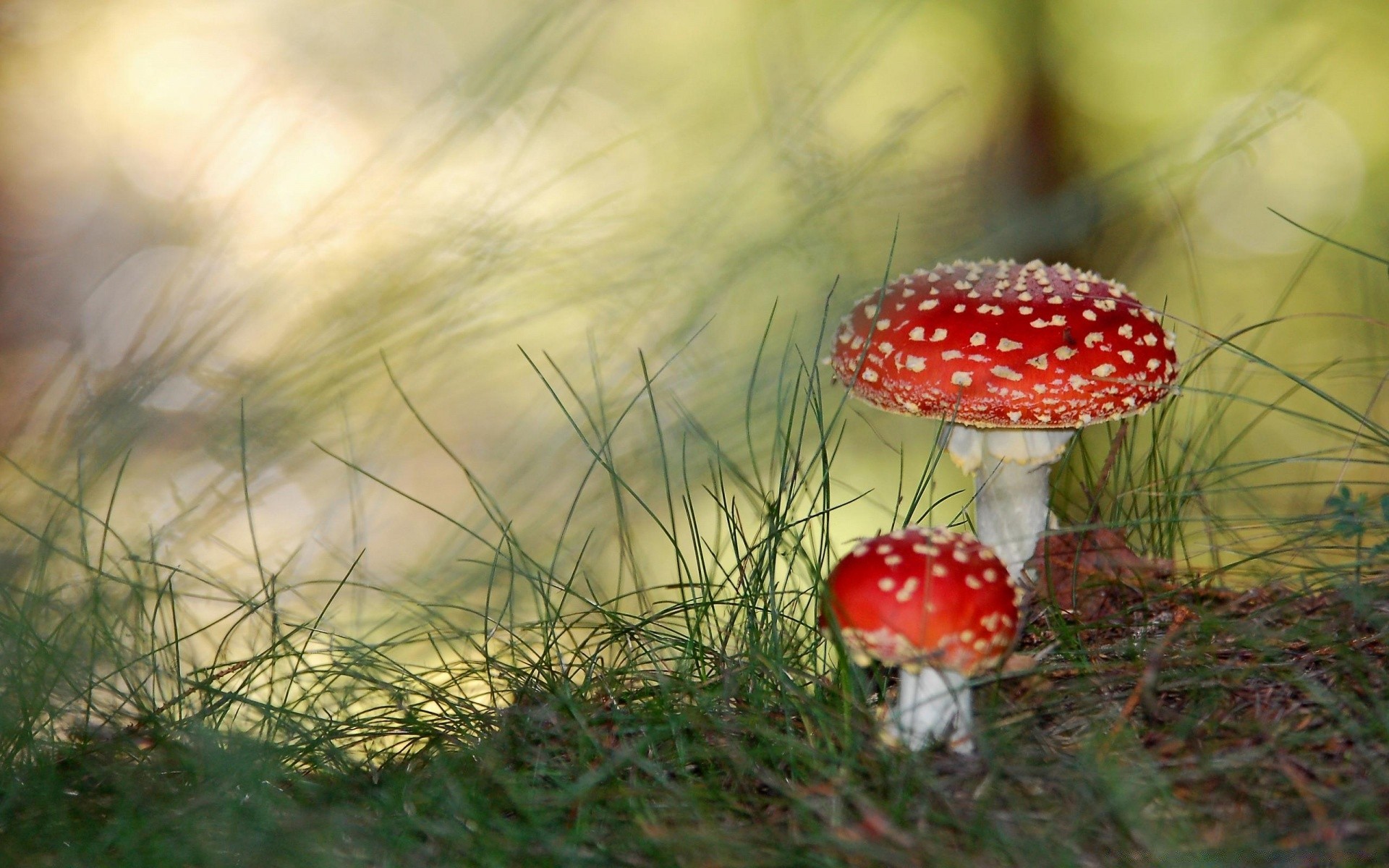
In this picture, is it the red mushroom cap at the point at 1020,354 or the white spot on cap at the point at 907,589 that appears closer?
the white spot on cap at the point at 907,589

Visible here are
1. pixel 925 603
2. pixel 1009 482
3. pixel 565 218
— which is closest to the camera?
pixel 925 603

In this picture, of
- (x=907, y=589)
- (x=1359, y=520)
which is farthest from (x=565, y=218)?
(x=1359, y=520)

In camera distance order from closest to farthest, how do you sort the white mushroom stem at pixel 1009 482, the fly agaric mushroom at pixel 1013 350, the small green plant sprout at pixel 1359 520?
the small green plant sprout at pixel 1359 520 < the fly agaric mushroom at pixel 1013 350 < the white mushroom stem at pixel 1009 482

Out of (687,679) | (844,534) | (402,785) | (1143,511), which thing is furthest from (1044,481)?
(844,534)

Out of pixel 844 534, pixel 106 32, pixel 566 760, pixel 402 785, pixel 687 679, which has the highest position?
pixel 106 32

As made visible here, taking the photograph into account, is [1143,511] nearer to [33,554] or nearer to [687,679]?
[687,679]

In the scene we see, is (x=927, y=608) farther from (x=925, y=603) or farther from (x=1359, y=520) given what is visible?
(x=1359, y=520)

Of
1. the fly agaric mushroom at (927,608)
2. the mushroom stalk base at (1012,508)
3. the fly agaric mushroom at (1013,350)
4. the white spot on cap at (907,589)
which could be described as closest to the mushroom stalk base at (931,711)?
the fly agaric mushroom at (927,608)

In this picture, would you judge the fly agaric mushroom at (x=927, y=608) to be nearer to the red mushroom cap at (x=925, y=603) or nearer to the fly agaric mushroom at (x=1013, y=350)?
the red mushroom cap at (x=925, y=603)
